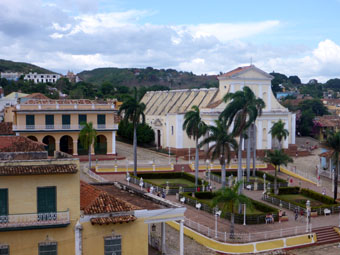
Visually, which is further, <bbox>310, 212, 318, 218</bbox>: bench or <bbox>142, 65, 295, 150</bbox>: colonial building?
<bbox>142, 65, 295, 150</bbox>: colonial building

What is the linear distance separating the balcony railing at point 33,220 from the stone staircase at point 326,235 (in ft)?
51.4

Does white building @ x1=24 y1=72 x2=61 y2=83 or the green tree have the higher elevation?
white building @ x1=24 y1=72 x2=61 y2=83

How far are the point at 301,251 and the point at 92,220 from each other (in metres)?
12.9

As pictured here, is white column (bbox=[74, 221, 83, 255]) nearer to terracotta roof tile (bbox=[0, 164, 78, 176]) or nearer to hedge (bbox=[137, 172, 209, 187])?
terracotta roof tile (bbox=[0, 164, 78, 176])

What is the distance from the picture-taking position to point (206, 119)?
2261 inches

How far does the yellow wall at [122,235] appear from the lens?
61.4 feet

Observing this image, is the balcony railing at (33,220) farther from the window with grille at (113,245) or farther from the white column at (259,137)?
the white column at (259,137)

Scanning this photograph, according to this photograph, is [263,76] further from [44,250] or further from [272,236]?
[44,250]

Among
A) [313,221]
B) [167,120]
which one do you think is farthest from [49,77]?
[313,221]

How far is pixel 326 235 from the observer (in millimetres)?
27922

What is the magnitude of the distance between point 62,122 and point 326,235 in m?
31.8

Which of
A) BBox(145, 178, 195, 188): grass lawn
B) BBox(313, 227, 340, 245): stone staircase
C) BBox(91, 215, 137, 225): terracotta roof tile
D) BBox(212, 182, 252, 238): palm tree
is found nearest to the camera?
BBox(91, 215, 137, 225): terracotta roof tile

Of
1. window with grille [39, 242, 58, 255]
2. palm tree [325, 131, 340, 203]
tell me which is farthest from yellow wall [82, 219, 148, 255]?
palm tree [325, 131, 340, 203]

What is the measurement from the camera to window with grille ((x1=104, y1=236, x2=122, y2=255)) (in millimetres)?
18938
